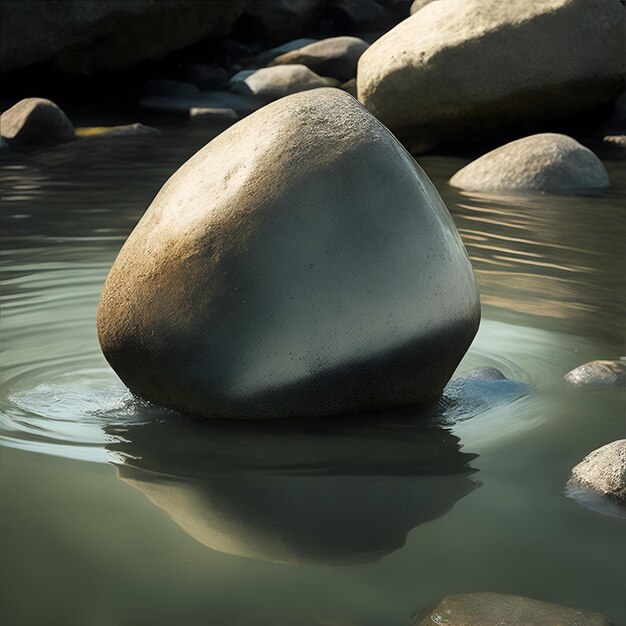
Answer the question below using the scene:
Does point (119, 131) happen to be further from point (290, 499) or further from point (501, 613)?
point (501, 613)

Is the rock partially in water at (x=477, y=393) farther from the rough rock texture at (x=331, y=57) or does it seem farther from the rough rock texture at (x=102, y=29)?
the rough rock texture at (x=331, y=57)

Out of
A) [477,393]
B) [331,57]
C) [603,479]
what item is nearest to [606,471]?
[603,479]

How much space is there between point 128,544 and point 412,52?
9.14 m

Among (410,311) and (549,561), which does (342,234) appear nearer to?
(410,311)

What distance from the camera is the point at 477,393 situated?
429cm

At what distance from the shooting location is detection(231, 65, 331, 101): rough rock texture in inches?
663

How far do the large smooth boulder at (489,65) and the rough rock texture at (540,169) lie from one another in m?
1.70

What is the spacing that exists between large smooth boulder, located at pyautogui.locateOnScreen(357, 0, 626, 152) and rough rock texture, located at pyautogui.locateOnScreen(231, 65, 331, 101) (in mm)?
5035

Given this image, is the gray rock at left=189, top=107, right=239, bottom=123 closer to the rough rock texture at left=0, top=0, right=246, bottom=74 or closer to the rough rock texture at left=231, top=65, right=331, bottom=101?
the rough rock texture at left=231, top=65, right=331, bottom=101

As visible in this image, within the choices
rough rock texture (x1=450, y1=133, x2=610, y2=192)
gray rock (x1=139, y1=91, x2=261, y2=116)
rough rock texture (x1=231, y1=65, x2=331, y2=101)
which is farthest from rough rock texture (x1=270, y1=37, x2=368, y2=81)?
rough rock texture (x1=450, y1=133, x2=610, y2=192)

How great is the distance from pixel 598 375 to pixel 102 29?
12.6m

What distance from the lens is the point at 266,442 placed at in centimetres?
374

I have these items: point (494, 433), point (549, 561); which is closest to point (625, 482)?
point (549, 561)

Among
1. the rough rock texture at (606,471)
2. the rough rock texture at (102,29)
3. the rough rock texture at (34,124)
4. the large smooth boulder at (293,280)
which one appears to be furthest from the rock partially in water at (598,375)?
the rough rock texture at (102,29)
